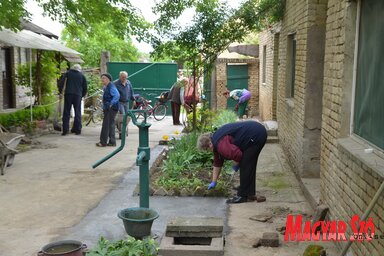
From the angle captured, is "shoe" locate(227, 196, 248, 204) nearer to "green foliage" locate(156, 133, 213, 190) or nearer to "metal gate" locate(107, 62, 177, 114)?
"green foliage" locate(156, 133, 213, 190)

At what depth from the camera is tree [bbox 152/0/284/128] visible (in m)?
11.4

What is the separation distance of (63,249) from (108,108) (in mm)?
6963

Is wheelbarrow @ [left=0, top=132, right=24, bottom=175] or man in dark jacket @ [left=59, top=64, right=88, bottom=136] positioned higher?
man in dark jacket @ [left=59, top=64, right=88, bottom=136]

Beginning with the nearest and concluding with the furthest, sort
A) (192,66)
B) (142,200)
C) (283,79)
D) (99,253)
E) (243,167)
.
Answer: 1. (99,253)
2. (142,200)
3. (243,167)
4. (283,79)
5. (192,66)

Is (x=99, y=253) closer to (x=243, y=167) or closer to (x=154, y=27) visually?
(x=243, y=167)

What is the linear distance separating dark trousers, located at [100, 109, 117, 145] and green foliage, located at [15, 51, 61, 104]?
13.4 ft

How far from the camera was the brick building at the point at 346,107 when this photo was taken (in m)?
3.93

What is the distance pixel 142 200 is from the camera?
5.43 metres

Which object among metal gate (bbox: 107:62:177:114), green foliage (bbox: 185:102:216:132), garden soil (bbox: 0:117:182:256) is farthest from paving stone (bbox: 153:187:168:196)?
metal gate (bbox: 107:62:177:114)

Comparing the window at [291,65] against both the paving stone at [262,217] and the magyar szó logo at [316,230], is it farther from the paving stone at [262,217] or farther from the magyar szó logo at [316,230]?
the magyar szó logo at [316,230]

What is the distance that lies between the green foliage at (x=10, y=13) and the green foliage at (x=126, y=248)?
7.38 m

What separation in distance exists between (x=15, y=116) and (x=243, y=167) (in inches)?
317

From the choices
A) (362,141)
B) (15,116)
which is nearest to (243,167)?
(362,141)

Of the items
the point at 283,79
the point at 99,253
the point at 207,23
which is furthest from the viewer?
the point at 207,23
